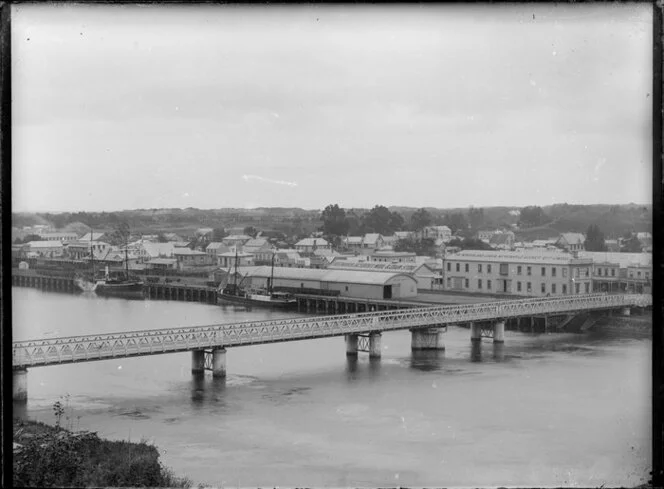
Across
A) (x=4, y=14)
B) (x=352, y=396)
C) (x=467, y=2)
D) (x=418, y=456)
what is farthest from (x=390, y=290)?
(x=4, y=14)

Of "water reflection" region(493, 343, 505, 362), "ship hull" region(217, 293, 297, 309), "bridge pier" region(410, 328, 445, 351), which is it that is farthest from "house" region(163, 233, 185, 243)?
"water reflection" region(493, 343, 505, 362)

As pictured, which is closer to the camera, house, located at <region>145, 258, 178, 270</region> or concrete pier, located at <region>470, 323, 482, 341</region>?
house, located at <region>145, 258, 178, 270</region>

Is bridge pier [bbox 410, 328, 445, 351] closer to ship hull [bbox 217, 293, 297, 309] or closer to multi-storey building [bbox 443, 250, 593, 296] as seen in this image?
multi-storey building [bbox 443, 250, 593, 296]

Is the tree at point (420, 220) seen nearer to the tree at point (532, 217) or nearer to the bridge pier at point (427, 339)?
the tree at point (532, 217)

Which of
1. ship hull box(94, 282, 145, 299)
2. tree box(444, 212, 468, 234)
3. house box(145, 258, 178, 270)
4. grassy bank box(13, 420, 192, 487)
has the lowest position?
grassy bank box(13, 420, 192, 487)

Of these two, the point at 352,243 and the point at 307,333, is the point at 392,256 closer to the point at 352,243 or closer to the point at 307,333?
the point at 352,243

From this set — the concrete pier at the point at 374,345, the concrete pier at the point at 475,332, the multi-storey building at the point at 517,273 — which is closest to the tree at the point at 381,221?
the multi-storey building at the point at 517,273
